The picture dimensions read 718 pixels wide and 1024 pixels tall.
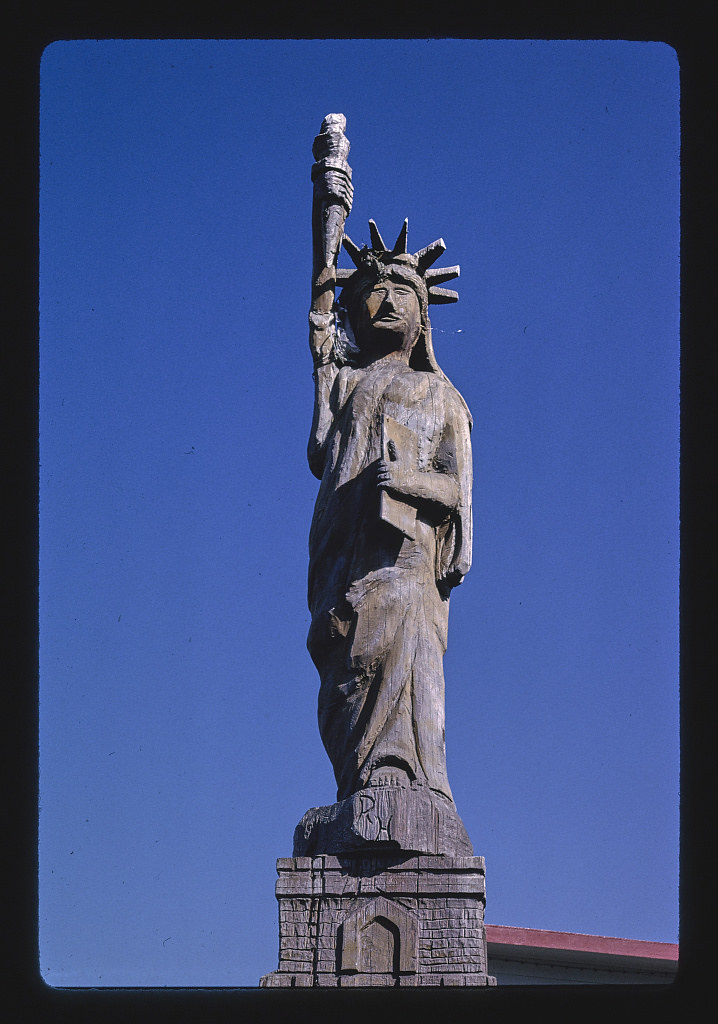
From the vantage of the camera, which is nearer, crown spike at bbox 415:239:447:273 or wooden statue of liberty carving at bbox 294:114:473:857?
wooden statue of liberty carving at bbox 294:114:473:857

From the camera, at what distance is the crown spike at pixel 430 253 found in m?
12.8

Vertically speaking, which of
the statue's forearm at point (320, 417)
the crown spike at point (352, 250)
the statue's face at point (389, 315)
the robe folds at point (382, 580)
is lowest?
the robe folds at point (382, 580)

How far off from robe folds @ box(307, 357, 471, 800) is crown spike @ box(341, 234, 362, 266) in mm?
742

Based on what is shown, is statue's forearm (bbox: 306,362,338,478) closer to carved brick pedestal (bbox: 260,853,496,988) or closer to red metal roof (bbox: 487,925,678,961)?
carved brick pedestal (bbox: 260,853,496,988)

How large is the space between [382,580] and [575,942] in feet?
16.5

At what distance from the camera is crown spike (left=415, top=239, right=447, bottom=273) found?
12836 millimetres

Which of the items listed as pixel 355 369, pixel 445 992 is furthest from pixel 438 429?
pixel 445 992

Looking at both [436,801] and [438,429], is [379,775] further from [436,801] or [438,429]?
[438,429]

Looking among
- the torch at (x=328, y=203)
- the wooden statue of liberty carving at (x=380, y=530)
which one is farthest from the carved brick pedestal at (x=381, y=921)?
the torch at (x=328, y=203)

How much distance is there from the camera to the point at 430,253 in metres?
12.9

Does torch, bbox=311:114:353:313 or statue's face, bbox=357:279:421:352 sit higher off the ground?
torch, bbox=311:114:353:313

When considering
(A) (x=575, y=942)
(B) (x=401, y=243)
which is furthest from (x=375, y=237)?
(A) (x=575, y=942)

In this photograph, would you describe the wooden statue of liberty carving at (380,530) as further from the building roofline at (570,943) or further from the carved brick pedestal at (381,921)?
the building roofline at (570,943)

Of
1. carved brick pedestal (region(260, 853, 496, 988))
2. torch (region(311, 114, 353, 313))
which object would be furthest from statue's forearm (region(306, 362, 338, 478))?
carved brick pedestal (region(260, 853, 496, 988))
